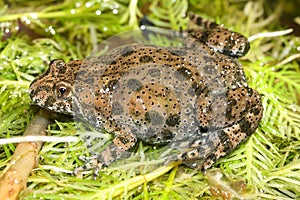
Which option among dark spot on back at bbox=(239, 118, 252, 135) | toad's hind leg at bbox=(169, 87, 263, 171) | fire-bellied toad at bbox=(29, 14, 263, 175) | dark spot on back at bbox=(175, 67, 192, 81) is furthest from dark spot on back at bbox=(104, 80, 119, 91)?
dark spot on back at bbox=(239, 118, 252, 135)

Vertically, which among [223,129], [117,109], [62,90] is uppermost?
[62,90]

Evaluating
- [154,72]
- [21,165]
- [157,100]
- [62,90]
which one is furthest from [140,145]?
[21,165]

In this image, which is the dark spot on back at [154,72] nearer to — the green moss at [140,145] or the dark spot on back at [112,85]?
the dark spot on back at [112,85]

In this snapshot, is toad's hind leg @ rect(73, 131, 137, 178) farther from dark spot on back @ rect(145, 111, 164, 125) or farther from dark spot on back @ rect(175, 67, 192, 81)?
dark spot on back @ rect(175, 67, 192, 81)

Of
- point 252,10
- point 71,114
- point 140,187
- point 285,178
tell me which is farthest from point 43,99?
point 252,10

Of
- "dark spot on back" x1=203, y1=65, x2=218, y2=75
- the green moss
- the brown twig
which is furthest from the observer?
"dark spot on back" x1=203, y1=65, x2=218, y2=75

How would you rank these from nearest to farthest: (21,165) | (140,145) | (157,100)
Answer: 1. (21,165)
2. (157,100)
3. (140,145)

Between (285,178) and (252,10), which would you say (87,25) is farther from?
(285,178)

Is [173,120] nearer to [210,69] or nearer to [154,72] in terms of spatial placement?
[154,72]
